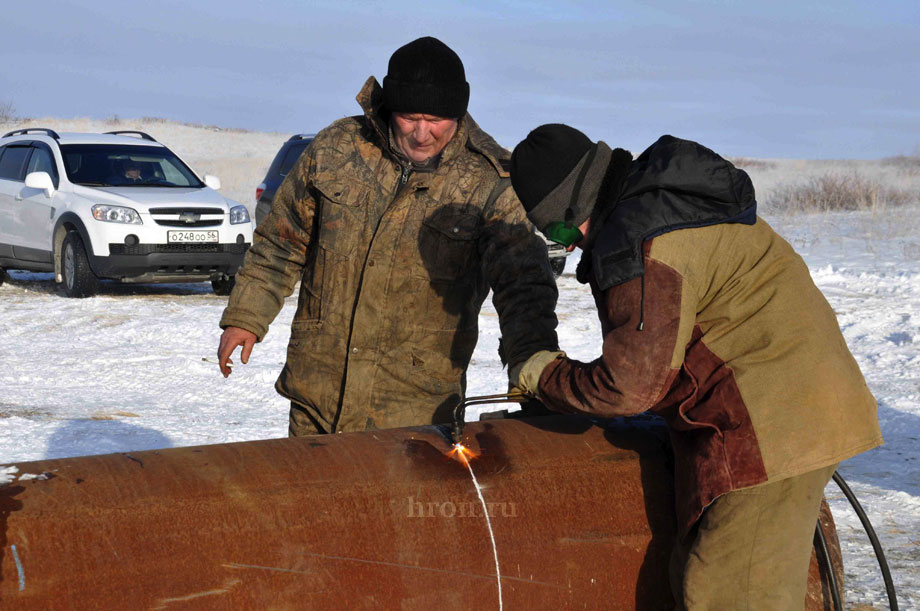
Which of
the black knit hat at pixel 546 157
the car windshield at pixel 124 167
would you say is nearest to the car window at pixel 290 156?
the car windshield at pixel 124 167

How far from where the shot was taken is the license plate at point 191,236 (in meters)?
10.4

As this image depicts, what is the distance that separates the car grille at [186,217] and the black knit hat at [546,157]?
28.4ft

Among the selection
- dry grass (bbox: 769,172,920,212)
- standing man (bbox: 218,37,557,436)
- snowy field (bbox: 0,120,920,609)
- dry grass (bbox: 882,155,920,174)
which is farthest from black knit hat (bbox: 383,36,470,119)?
dry grass (bbox: 882,155,920,174)

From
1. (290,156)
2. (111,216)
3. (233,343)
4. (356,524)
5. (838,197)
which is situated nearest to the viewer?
(356,524)

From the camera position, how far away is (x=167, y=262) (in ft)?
33.9

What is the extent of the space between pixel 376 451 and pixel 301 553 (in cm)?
32

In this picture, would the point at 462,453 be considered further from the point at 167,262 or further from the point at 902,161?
the point at 902,161

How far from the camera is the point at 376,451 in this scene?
2410 mm

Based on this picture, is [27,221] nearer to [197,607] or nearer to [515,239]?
[515,239]

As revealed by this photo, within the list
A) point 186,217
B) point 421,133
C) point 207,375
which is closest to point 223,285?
point 186,217

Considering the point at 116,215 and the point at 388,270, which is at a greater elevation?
the point at 116,215

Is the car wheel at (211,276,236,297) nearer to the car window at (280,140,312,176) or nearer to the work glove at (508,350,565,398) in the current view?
the car window at (280,140,312,176)

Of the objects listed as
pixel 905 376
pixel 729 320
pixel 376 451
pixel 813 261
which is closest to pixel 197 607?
pixel 376 451

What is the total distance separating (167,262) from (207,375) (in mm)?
3386
